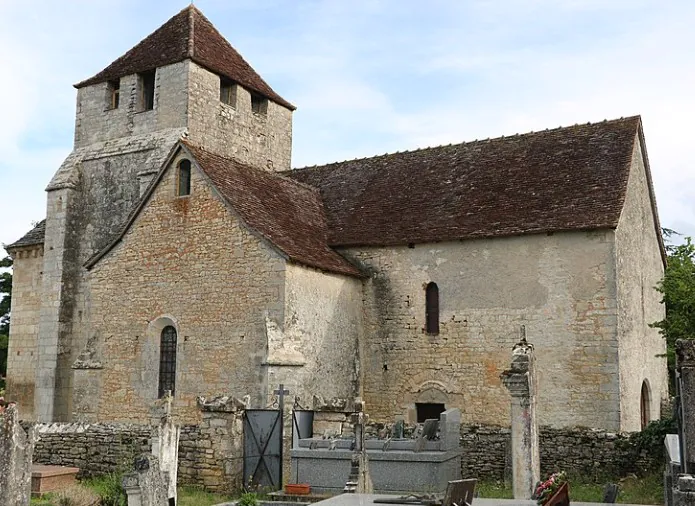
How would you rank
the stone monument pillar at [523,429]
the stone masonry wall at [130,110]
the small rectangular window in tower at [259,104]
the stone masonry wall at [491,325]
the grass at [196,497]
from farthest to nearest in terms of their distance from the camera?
the small rectangular window in tower at [259,104], the stone masonry wall at [130,110], the stone masonry wall at [491,325], the grass at [196,497], the stone monument pillar at [523,429]

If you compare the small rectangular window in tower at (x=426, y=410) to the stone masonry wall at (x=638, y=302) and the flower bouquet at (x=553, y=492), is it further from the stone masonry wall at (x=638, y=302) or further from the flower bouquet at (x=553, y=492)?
the flower bouquet at (x=553, y=492)

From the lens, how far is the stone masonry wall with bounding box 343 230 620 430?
18.3 metres

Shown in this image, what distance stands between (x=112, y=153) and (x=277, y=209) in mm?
7584

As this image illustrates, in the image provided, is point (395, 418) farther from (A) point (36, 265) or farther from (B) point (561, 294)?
(A) point (36, 265)

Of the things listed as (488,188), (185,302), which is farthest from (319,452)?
(488,188)

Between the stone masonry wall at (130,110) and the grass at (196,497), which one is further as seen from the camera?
the stone masonry wall at (130,110)

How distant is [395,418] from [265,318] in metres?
4.59

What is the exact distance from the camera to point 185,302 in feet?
66.1

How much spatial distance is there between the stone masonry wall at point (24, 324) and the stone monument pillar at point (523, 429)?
19039 millimetres

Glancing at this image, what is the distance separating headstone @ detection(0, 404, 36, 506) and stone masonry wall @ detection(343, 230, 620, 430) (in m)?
11.6

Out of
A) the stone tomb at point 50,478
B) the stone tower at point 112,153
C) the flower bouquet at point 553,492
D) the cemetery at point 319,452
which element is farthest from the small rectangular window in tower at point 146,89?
the flower bouquet at point 553,492

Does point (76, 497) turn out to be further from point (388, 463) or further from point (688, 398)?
point (688, 398)

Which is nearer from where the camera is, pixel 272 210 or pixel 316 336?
pixel 316 336

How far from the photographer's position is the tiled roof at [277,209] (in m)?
19.5
